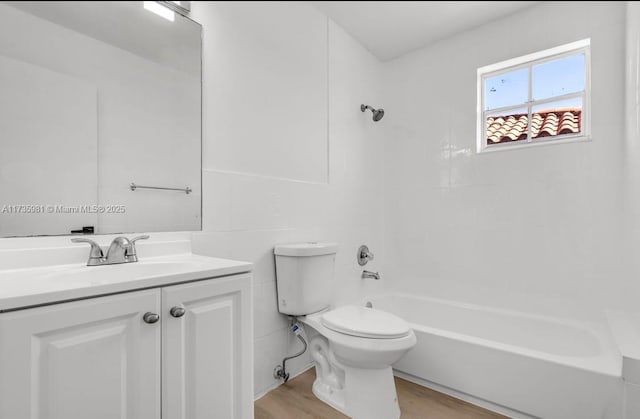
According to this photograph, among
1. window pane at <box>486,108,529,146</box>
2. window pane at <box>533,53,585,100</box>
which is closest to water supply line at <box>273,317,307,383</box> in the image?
window pane at <box>486,108,529,146</box>

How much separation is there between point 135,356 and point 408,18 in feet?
7.16

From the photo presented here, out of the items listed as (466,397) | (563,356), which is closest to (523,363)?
(563,356)

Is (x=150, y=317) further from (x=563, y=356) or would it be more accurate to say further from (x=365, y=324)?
(x=563, y=356)

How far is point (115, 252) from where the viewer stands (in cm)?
112

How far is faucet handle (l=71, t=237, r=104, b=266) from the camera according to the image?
107 centimetres

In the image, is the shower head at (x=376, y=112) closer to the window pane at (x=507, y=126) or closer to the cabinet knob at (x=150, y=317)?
the window pane at (x=507, y=126)

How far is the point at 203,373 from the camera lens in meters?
0.94

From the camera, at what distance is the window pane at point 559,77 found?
1993mm

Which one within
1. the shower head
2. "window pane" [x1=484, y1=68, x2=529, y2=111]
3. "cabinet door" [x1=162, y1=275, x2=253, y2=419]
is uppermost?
"window pane" [x1=484, y1=68, x2=529, y2=111]

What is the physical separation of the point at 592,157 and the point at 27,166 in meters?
2.67

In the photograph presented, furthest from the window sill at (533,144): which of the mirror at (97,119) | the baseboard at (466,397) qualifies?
the mirror at (97,119)

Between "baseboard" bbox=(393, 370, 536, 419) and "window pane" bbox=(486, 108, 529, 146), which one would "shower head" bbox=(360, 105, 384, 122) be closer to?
"window pane" bbox=(486, 108, 529, 146)

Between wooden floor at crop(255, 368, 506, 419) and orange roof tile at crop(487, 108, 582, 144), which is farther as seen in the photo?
orange roof tile at crop(487, 108, 582, 144)

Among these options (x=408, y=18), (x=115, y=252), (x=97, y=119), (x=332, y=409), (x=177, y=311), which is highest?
(x=408, y=18)
